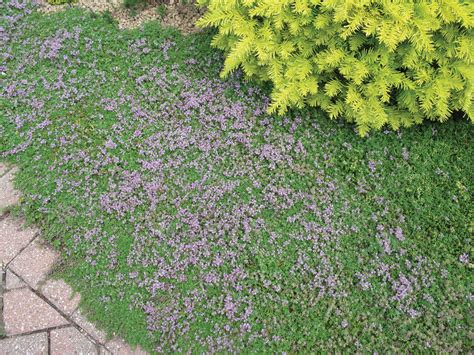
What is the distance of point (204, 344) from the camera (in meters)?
3.04

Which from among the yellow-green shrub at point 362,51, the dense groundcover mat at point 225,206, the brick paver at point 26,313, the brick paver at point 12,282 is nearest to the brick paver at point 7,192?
the dense groundcover mat at point 225,206

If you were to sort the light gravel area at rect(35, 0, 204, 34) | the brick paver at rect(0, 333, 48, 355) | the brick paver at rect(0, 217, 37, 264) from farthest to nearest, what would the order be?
the light gravel area at rect(35, 0, 204, 34) < the brick paver at rect(0, 217, 37, 264) < the brick paver at rect(0, 333, 48, 355)

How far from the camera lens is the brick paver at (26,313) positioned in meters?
3.18

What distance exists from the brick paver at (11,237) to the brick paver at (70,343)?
0.83 m

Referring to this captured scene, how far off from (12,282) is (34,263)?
0.22m

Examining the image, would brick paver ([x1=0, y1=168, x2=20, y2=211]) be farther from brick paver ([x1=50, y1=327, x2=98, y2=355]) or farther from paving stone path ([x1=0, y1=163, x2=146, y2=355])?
brick paver ([x1=50, y1=327, x2=98, y2=355])

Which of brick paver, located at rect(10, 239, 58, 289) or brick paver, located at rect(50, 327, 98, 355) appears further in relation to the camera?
brick paver, located at rect(10, 239, 58, 289)

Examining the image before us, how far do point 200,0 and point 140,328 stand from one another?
2992 mm

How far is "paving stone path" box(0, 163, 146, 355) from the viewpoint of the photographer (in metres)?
3.11

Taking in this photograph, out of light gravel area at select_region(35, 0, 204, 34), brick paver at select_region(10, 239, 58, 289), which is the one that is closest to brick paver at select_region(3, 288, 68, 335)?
brick paver at select_region(10, 239, 58, 289)

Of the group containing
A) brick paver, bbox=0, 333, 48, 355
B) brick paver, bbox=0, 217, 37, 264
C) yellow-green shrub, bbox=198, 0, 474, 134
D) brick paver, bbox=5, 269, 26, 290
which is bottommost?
brick paver, bbox=0, 333, 48, 355

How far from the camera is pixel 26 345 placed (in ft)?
10.2

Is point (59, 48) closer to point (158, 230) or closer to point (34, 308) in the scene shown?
point (158, 230)

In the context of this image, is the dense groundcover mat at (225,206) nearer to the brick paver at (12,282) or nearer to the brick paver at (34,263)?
the brick paver at (34,263)
